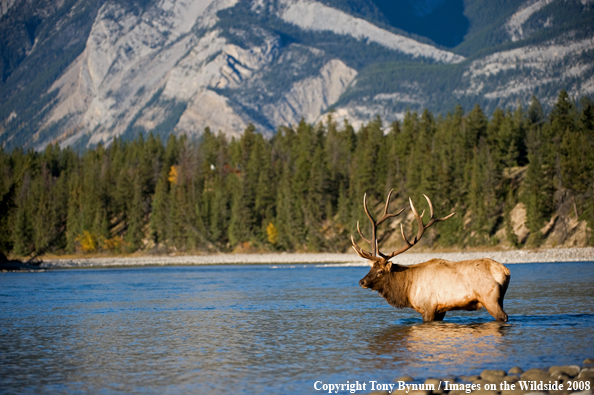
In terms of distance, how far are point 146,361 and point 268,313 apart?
7.83 meters

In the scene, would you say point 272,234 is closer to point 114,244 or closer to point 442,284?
point 114,244

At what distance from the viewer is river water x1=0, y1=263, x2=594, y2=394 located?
10703 millimetres

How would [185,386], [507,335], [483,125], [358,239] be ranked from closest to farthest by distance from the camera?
Answer: [185,386]
[507,335]
[358,239]
[483,125]

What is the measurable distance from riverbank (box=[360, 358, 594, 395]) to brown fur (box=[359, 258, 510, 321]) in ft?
14.1

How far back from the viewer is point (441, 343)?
13078 millimetres

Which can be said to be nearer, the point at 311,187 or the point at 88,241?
the point at 311,187

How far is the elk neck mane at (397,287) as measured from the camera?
15859 mm

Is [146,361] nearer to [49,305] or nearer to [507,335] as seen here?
[507,335]

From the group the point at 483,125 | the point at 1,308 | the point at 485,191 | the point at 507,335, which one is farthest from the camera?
the point at 483,125

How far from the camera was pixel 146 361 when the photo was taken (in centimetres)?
1241

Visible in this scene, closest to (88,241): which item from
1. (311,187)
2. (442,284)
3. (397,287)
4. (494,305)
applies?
(311,187)

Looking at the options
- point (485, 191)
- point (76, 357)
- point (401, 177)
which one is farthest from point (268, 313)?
point (401, 177)

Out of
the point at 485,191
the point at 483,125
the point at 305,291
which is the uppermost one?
Result: the point at 483,125

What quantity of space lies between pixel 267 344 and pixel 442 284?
4.49m
